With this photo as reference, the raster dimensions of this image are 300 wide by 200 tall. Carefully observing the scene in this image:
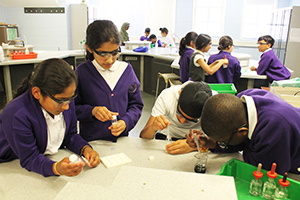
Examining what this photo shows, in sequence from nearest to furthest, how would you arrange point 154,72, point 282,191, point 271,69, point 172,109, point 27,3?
point 282,191 < point 172,109 < point 27,3 < point 271,69 < point 154,72

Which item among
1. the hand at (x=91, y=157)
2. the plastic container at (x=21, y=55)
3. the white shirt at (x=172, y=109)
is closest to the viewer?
the hand at (x=91, y=157)

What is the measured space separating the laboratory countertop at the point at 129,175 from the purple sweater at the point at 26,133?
63 millimetres

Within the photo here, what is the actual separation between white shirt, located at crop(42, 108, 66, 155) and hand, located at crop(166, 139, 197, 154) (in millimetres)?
576

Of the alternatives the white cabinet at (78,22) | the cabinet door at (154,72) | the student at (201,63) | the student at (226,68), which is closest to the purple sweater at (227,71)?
the student at (226,68)

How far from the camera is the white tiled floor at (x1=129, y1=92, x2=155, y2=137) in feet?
11.2

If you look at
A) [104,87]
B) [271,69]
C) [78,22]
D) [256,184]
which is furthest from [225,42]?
[78,22]

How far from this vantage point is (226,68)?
331 cm

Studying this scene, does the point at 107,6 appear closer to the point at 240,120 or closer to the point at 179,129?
the point at 179,129

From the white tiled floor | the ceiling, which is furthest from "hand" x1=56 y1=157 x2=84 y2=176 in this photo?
the white tiled floor

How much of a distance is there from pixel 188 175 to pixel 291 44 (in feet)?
16.6

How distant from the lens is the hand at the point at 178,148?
53.1 inches

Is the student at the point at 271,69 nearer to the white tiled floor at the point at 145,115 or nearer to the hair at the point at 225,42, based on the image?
the hair at the point at 225,42

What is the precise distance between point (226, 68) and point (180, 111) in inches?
82.7

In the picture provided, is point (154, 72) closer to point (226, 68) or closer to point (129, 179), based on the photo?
point (226, 68)
